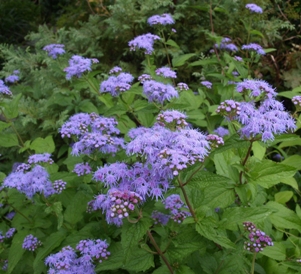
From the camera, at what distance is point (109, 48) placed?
191 inches

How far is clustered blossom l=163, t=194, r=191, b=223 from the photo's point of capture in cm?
209

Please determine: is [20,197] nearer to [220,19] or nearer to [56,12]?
[220,19]

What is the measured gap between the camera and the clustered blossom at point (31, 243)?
2.41 m

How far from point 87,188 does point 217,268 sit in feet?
3.03

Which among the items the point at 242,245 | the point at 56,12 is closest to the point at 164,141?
the point at 242,245

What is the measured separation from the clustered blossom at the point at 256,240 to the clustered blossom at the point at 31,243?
1354 mm

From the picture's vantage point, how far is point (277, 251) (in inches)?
90.5

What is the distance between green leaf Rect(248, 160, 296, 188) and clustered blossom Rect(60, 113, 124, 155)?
850mm

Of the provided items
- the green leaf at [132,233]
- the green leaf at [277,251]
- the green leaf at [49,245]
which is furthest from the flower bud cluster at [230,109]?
the green leaf at [49,245]

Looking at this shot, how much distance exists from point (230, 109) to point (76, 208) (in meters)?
1.24

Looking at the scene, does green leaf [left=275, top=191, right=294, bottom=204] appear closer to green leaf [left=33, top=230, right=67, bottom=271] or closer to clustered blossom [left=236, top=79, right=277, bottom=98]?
clustered blossom [left=236, top=79, right=277, bottom=98]

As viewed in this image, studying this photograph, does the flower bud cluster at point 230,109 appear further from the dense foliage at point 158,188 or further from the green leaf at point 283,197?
the green leaf at point 283,197

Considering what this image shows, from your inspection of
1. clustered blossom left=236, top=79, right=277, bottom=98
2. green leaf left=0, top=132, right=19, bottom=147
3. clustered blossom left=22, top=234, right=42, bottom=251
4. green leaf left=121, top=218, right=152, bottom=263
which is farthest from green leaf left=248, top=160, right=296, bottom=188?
green leaf left=0, top=132, right=19, bottom=147

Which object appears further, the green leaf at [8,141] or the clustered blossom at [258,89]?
the green leaf at [8,141]
